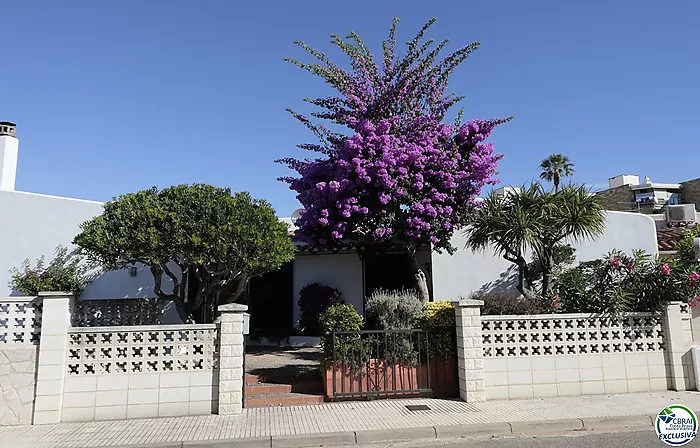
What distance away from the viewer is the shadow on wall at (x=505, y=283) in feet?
43.0

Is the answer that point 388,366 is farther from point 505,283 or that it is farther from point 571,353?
point 505,283

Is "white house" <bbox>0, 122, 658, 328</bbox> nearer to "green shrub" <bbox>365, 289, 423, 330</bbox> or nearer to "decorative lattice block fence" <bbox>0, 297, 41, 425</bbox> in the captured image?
"green shrub" <bbox>365, 289, 423, 330</bbox>

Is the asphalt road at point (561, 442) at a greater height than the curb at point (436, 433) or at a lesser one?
lesser

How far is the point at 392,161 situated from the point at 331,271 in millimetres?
4665

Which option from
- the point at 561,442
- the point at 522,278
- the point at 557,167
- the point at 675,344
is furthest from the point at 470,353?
the point at 557,167

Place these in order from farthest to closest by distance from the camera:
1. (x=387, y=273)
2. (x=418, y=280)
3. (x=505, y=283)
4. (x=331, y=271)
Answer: (x=387, y=273) → (x=331, y=271) → (x=505, y=283) → (x=418, y=280)

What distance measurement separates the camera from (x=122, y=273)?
12.3 metres

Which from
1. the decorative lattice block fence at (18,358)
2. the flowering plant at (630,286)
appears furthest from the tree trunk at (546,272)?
the decorative lattice block fence at (18,358)

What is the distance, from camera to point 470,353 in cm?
787

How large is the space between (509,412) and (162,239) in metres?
6.47

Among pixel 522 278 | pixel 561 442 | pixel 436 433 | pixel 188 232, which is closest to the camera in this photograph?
pixel 561 442

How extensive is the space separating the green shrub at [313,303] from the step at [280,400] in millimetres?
4762

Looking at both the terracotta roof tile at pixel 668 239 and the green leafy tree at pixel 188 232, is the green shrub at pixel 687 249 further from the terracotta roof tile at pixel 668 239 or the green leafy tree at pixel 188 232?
the green leafy tree at pixel 188 232

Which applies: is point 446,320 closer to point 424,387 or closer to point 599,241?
point 424,387
